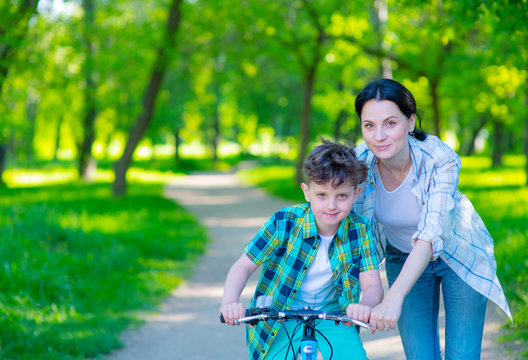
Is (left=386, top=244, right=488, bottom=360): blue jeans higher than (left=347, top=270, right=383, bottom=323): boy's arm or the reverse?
the reverse

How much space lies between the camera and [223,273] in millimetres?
8688

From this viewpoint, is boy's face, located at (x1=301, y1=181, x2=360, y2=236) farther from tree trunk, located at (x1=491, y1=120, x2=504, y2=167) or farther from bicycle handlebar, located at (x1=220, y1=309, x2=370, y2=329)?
tree trunk, located at (x1=491, y1=120, x2=504, y2=167)

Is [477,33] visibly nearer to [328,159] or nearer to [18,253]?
[18,253]

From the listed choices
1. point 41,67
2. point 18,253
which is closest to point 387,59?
point 41,67

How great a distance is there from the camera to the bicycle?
2.38 meters

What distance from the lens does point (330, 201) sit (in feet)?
8.83

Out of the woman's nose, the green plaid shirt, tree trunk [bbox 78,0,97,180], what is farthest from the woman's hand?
tree trunk [bbox 78,0,97,180]

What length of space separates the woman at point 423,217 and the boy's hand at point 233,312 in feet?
2.11

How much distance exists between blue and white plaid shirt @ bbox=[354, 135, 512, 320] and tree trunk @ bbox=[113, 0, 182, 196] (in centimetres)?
1336

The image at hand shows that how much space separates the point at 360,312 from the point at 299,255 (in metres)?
0.44

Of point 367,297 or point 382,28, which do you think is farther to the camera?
point 382,28

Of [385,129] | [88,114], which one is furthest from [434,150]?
[88,114]

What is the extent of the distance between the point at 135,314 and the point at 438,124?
48.5ft

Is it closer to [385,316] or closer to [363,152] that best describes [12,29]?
[363,152]
